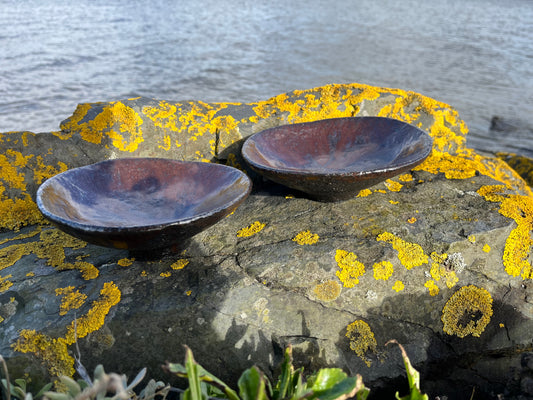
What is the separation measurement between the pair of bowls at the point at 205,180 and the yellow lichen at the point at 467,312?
79 centimetres

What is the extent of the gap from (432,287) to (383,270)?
284 mm

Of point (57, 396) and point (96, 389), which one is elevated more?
point (96, 389)

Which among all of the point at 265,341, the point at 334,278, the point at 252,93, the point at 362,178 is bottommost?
the point at 252,93

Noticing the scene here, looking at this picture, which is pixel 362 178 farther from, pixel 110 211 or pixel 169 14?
pixel 169 14

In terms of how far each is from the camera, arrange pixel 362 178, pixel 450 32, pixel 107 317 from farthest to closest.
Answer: pixel 450 32 < pixel 362 178 < pixel 107 317

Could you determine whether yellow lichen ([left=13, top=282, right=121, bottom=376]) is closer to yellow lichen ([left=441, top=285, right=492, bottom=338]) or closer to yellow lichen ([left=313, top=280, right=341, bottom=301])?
yellow lichen ([left=313, top=280, right=341, bottom=301])

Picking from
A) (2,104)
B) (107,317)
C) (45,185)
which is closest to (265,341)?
(107,317)

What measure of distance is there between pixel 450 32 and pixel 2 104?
1673 centimetres

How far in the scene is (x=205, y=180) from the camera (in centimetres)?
260

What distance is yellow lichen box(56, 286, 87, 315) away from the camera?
2184 millimetres

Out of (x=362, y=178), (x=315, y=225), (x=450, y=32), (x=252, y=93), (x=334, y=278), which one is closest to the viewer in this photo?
(x=334, y=278)

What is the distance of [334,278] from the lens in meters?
2.37

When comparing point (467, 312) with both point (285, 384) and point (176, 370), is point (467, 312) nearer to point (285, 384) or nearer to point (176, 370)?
point (285, 384)

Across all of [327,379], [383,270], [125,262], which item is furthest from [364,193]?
[327,379]
